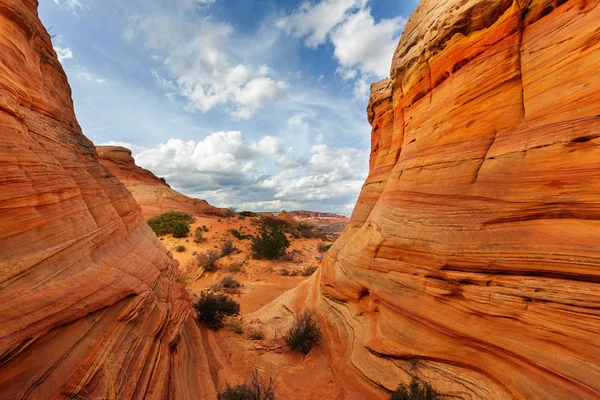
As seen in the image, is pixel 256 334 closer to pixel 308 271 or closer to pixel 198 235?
pixel 308 271

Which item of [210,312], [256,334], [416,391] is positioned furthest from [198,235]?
[416,391]

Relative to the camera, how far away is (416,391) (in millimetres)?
3811

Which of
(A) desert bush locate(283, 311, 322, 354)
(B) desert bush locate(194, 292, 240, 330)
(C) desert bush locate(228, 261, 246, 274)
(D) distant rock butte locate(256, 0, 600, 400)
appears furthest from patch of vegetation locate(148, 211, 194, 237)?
(D) distant rock butte locate(256, 0, 600, 400)

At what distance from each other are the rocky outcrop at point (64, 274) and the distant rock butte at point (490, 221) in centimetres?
386

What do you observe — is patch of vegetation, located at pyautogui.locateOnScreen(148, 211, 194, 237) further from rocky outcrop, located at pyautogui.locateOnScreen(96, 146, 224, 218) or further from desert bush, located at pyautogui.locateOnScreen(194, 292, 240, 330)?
desert bush, located at pyautogui.locateOnScreen(194, 292, 240, 330)

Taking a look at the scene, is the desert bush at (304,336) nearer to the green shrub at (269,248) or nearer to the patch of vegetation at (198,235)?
the green shrub at (269,248)

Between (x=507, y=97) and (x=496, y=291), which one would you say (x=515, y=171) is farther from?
(x=496, y=291)

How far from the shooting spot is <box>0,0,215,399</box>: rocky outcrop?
238 centimetres

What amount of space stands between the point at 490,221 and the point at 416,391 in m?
2.94

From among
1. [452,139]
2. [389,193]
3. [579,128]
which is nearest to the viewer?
[579,128]

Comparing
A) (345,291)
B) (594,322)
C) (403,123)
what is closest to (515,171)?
(594,322)

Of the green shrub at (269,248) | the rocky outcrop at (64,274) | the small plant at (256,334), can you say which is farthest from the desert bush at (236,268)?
the rocky outcrop at (64,274)

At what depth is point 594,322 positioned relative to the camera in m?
2.53

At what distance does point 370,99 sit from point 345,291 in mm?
6561
